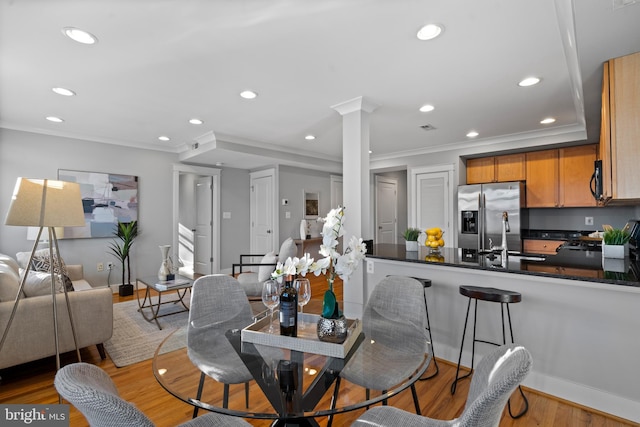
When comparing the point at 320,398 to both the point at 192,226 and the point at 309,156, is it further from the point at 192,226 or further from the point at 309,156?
the point at 192,226

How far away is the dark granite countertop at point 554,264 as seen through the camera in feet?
6.32

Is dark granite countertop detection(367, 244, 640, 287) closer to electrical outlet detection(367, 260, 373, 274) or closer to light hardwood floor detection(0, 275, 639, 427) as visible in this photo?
electrical outlet detection(367, 260, 373, 274)

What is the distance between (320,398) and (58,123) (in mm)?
4730

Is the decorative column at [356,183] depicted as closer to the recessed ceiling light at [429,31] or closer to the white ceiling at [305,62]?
the white ceiling at [305,62]

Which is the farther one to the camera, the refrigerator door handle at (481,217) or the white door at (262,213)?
the white door at (262,213)

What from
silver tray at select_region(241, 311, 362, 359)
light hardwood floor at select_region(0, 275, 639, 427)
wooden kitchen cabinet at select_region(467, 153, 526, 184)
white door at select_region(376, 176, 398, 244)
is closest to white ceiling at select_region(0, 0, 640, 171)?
wooden kitchen cabinet at select_region(467, 153, 526, 184)

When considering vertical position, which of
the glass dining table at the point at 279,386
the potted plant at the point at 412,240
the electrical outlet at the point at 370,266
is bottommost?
the glass dining table at the point at 279,386

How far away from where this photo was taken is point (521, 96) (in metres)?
3.01

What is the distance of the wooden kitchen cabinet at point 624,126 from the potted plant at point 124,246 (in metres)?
5.49

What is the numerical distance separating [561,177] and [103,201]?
6.73 m

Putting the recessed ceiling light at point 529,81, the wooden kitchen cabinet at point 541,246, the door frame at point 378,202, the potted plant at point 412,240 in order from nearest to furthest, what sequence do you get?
the recessed ceiling light at point 529,81 < the potted plant at point 412,240 < the wooden kitchen cabinet at point 541,246 < the door frame at point 378,202

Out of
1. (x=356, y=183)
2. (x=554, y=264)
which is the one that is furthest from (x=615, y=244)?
(x=356, y=183)

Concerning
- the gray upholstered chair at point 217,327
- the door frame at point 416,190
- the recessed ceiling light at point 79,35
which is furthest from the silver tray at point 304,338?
the door frame at point 416,190

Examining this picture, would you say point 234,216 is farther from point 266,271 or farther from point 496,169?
point 496,169
